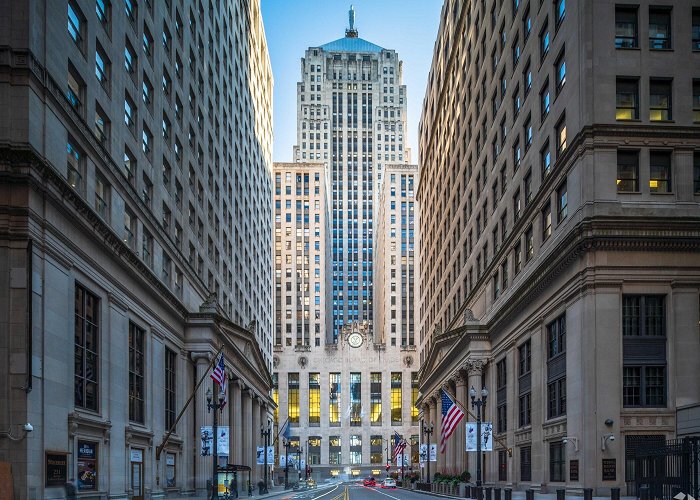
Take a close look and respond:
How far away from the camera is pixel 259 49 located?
349ft

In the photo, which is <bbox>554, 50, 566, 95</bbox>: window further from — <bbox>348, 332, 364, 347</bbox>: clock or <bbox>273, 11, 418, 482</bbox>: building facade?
<bbox>348, 332, 364, 347</bbox>: clock

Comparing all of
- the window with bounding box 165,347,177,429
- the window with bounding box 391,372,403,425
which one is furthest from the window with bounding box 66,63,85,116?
→ the window with bounding box 391,372,403,425

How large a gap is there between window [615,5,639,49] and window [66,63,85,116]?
2454 centimetres

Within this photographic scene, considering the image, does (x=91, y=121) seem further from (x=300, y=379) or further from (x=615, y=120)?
(x=300, y=379)

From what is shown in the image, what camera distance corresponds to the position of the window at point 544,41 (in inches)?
1714

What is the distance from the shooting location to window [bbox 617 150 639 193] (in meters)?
36.2

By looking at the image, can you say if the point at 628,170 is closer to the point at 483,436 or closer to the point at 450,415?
the point at 483,436

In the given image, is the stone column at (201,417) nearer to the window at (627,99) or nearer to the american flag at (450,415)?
the american flag at (450,415)

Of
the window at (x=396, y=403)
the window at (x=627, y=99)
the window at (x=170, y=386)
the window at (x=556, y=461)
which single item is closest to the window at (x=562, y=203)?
the window at (x=627, y=99)

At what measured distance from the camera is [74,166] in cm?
3142

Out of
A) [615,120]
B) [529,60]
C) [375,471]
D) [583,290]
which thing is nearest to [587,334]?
[583,290]

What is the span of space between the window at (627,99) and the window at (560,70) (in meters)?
3.55

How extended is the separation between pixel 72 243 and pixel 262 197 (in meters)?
80.3

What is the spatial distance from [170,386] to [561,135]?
28.8m
